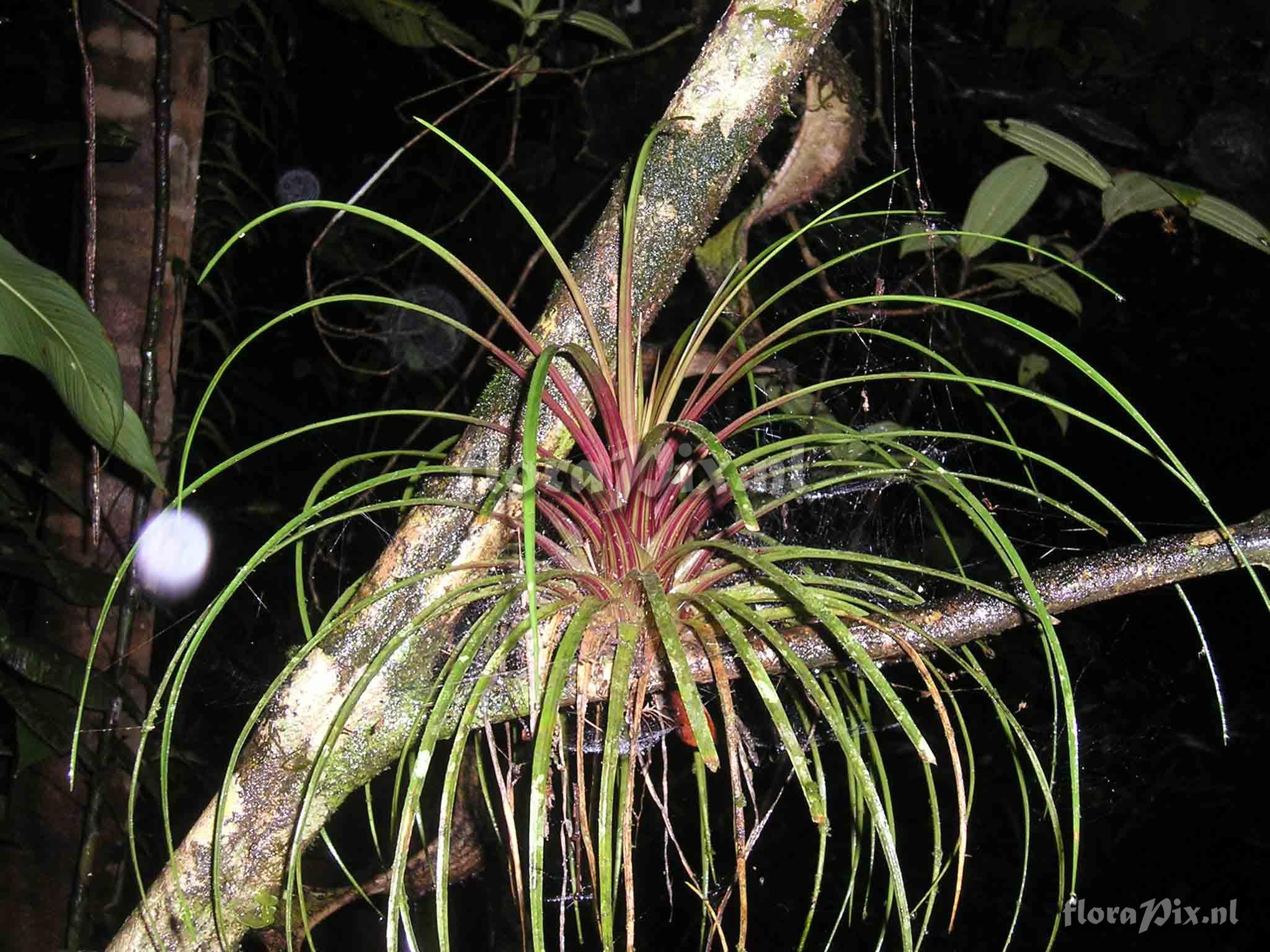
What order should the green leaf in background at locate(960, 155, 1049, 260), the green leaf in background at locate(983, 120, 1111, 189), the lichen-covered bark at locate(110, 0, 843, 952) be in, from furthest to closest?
the green leaf in background at locate(960, 155, 1049, 260)
the green leaf in background at locate(983, 120, 1111, 189)
the lichen-covered bark at locate(110, 0, 843, 952)

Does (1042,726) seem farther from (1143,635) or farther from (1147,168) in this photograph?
(1147,168)

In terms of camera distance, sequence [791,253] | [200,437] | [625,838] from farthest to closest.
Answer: [200,437] → [791,253] → [625,838]

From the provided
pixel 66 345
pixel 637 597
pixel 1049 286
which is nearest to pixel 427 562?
pixel 637 597

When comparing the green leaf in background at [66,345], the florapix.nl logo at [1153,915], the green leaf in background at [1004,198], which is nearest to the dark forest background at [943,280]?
the florapix.nl logo at [1153,915]

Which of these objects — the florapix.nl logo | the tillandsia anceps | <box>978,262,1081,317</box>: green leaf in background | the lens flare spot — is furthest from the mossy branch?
the florapix.nl logo

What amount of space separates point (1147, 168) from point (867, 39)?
0.68 metres

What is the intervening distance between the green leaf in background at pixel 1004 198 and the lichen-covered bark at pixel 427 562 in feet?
1.31

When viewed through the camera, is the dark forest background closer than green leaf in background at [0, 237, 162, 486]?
No

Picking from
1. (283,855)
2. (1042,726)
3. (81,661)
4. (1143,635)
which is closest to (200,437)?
(81,661)

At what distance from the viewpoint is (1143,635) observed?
57.2 inches

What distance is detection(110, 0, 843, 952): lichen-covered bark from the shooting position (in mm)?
657

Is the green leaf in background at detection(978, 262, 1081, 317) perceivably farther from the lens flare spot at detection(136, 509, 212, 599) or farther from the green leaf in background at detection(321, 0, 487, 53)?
the lens flare spot at detection(136, 509, 212, 599)

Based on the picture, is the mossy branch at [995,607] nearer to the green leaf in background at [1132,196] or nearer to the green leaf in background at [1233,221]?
the green leaf in background at [1233,221]

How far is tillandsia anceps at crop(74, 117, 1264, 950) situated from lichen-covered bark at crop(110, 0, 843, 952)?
19mm
